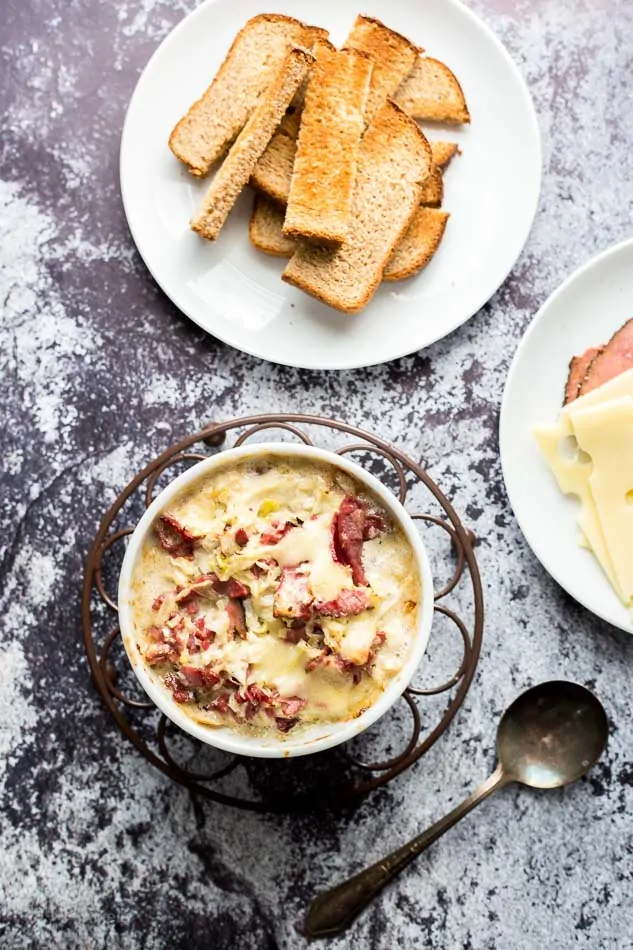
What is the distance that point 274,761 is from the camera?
2.51 metres

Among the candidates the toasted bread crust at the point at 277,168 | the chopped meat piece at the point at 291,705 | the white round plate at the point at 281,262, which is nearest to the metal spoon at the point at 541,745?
the chopped meat piece at the point at 291,705

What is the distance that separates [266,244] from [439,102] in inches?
22.2

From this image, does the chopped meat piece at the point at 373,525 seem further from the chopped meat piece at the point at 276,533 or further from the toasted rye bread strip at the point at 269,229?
the toasted rye bread strip at the point at 269,229

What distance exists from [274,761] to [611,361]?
1.30 meters

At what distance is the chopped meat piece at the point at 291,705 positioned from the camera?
2.11 m

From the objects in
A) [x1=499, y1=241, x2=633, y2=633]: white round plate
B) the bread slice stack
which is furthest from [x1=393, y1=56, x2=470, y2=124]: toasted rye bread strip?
[x1=499, y1=241, x2=633, y2=633]: white round plate

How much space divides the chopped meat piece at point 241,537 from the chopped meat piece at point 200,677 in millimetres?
270

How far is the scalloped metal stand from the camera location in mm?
2410

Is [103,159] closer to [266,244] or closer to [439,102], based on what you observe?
[266,244]

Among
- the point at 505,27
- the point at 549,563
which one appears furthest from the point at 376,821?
the point at 505,27

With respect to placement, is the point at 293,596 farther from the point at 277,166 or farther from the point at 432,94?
the point at 432,94

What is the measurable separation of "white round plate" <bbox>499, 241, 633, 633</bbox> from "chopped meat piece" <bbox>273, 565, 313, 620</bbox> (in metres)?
0.68

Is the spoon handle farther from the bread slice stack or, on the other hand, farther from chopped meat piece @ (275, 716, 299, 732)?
the bread slice stack

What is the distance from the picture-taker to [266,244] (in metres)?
2.56
